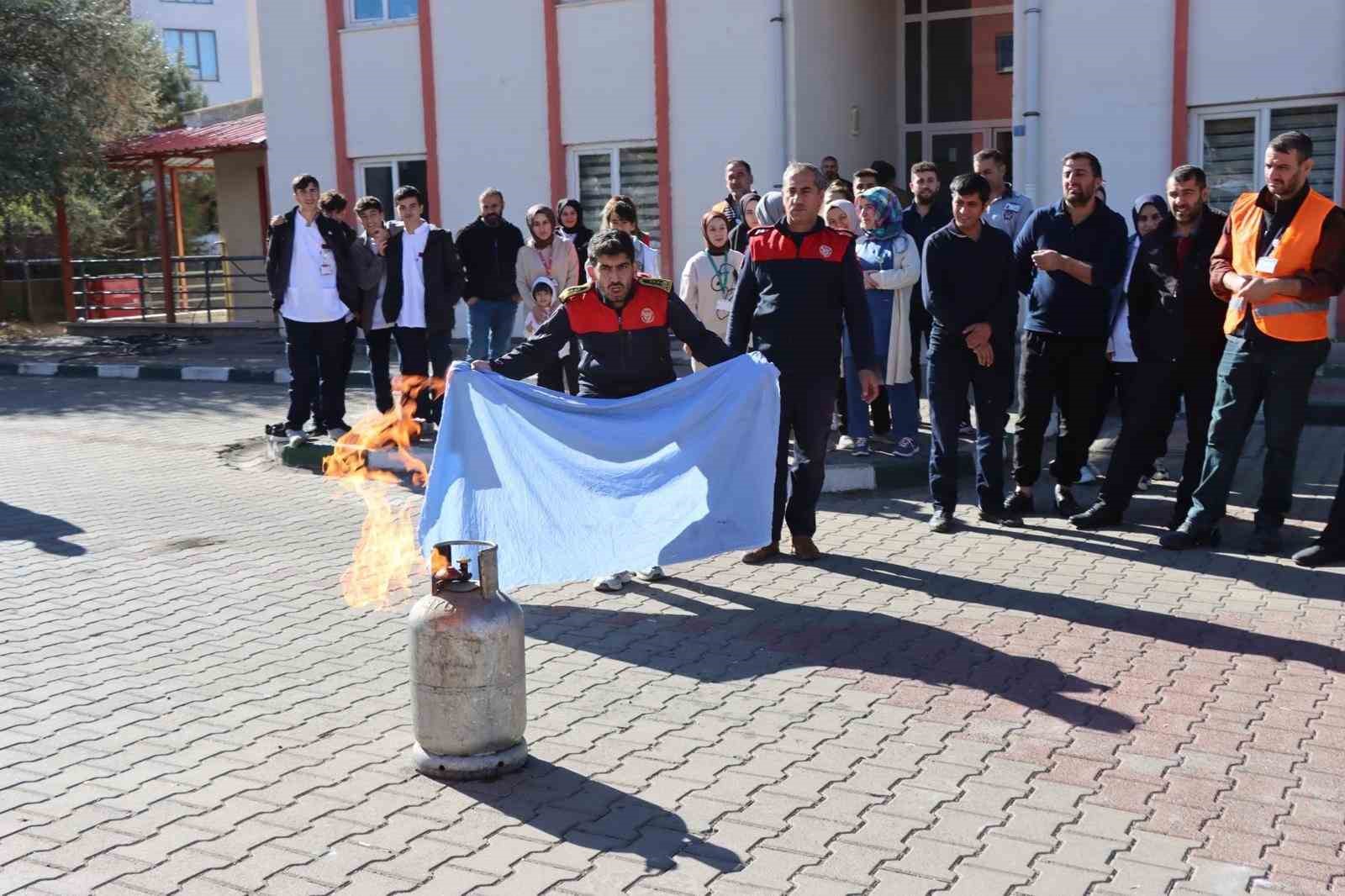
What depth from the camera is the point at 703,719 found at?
19.5 ft

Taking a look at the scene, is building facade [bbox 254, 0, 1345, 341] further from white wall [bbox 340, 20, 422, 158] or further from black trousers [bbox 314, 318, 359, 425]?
black trousers [bbox 314, 318, 359, 425]

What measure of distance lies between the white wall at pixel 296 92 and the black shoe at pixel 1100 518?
16.4m

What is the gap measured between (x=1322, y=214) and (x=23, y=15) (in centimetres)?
2446

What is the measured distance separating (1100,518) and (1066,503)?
0.45 meters

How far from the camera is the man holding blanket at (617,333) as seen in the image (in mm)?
7652

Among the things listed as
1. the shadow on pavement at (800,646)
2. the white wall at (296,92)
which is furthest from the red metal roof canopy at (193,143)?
the shadow on pavement at (800,646)

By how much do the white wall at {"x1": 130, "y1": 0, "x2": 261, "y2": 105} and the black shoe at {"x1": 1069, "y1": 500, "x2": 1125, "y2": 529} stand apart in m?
64.5

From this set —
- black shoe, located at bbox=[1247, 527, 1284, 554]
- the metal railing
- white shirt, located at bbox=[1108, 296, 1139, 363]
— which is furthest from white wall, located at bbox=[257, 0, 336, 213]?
black shoe, located at bbox=[1247, 527, 1284, 554]

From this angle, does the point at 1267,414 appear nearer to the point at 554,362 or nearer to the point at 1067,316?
the point at 1067,316

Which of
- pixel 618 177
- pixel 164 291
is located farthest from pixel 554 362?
pixel 164 291

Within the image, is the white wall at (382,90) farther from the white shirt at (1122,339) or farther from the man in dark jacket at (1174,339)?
the man in dark jacket at (1174,339)

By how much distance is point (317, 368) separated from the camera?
41.9 ft

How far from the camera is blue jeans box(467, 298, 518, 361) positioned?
508 inches

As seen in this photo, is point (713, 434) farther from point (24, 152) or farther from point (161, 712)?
point (24, 152)
